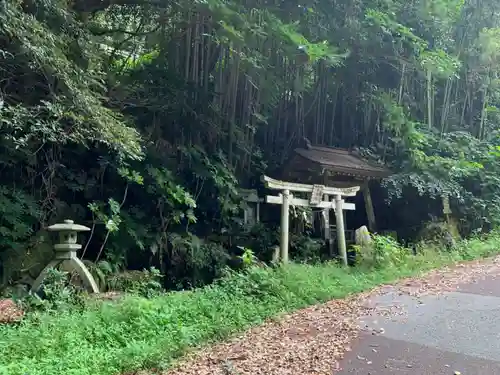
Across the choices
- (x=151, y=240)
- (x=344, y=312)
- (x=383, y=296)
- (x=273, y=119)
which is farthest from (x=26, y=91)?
(x=273, y=119)

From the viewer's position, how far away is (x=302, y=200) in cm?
965

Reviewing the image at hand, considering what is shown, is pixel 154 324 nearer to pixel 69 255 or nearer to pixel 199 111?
pixel 69 255

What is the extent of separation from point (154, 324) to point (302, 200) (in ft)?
16.8

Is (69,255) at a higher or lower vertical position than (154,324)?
higher

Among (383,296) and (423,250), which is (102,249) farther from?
(423,250)

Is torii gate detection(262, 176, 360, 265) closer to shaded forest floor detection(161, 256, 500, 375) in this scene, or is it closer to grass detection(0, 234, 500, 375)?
grass detection(0, 234, 500, 375)

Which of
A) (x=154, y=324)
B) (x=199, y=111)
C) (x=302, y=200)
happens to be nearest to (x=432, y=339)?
(x=154, y=324)

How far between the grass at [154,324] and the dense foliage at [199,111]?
2.23 meters

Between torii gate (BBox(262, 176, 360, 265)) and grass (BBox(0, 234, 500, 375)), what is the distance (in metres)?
1.13

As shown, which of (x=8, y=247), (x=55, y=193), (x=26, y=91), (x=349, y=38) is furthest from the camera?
(x=349, y=38)

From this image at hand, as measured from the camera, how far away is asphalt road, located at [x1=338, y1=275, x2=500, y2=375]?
13.8 ft

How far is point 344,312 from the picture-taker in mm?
6074

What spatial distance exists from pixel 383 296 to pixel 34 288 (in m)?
4.58

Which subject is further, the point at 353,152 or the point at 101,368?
the point at 353,152
